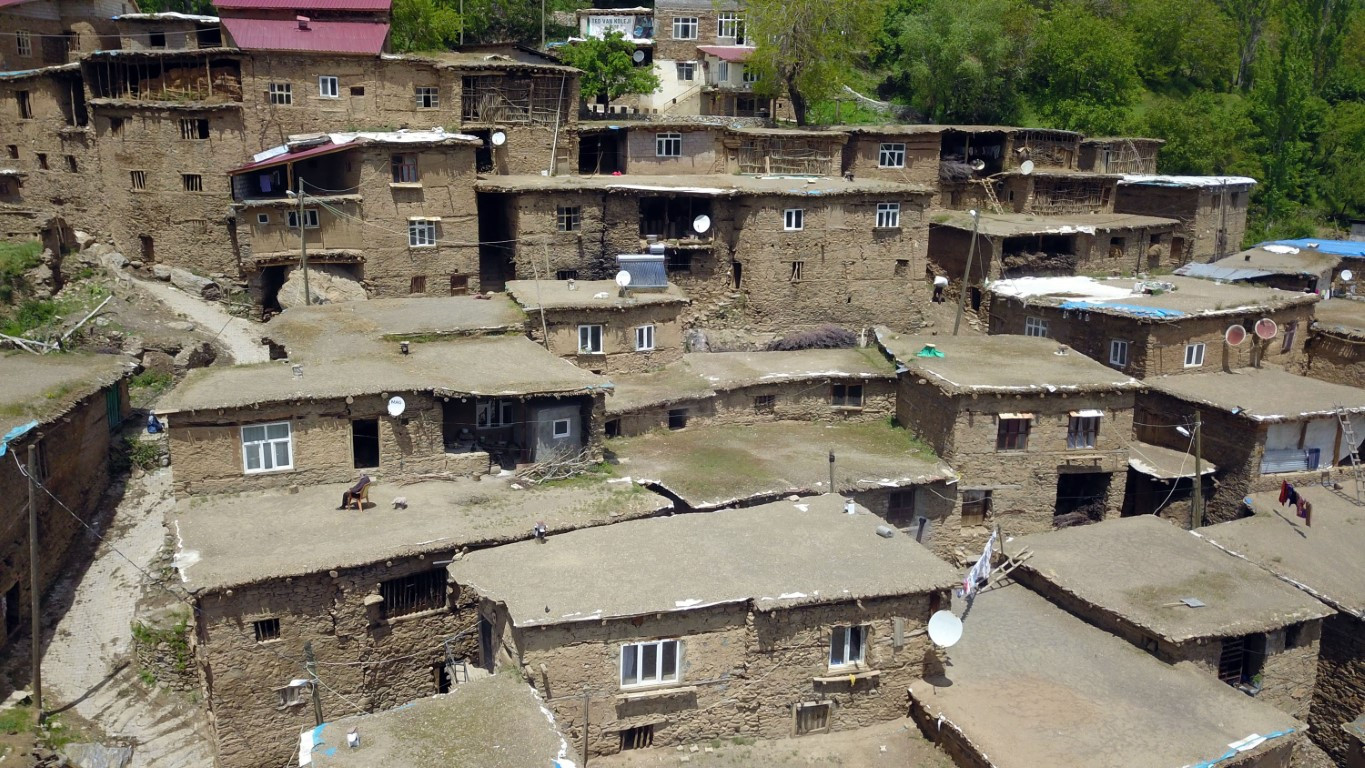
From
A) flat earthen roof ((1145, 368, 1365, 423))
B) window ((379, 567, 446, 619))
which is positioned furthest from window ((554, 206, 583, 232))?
flat earthen roof ((1145, 368, 1365, 423))

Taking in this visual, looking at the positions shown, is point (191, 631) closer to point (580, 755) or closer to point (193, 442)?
point (193, 442)

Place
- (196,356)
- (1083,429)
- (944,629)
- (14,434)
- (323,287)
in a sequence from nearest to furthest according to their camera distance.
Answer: (944,629), (14,434), (1083,429), (196,356), (323,287)

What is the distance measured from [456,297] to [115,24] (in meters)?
23.8

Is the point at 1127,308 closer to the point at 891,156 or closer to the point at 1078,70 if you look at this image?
the point at 891,156

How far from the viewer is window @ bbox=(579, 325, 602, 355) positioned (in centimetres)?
3581

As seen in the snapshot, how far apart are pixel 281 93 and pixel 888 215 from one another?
22889 millimetres

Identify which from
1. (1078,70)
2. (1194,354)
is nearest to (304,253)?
(1194,354)

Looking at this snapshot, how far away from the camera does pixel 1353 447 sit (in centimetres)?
3691

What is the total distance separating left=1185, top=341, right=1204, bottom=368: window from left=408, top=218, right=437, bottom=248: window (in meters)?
26.2

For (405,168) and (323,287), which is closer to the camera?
(323,287)

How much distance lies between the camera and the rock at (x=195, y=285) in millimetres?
42500

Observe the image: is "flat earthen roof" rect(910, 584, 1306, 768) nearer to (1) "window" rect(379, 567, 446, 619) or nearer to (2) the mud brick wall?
(1) "window" rect(379, 567, 446, 619)

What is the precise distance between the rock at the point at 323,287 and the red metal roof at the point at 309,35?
8.49 m

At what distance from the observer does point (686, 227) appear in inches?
1719
